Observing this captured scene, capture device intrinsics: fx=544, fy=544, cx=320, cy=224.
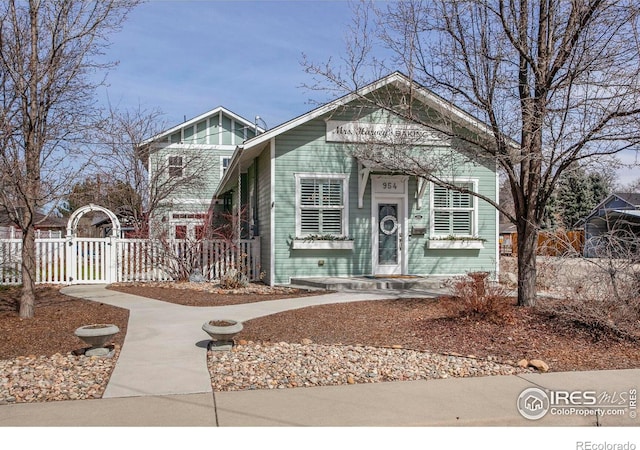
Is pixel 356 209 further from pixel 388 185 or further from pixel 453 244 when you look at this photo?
pixel 453 244

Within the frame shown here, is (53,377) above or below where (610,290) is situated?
below

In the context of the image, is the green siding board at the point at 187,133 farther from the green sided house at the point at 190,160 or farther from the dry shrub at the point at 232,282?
the dry shrub at the point at 232,282

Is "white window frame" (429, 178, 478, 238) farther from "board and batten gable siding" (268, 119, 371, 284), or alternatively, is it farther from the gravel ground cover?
the gravel ground cover

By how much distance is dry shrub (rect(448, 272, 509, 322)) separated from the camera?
7.99 metres

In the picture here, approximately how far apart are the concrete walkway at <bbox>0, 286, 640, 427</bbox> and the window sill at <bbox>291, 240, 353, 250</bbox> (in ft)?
24.9

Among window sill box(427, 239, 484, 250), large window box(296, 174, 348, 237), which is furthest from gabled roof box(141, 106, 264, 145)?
window sill box(427, 239, 484, 250)

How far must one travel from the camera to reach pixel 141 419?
4.52 m

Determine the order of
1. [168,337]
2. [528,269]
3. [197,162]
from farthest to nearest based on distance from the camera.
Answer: [197,162] < [528,269] < [168,337]

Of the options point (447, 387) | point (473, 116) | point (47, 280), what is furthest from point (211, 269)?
point (447, 387)

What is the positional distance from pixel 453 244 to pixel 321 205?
377 cm

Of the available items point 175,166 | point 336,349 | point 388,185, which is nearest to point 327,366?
point 336,349

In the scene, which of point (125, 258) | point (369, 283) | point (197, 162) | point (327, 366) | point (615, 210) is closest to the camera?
point (327, 366)

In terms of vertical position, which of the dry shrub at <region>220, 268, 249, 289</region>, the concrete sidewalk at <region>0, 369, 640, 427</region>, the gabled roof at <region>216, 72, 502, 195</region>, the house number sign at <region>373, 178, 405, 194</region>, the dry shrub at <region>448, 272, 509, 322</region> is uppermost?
the gabled roof at <region>216, 72, 502, 195</region>

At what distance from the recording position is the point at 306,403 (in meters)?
4.94
